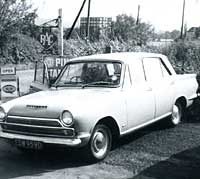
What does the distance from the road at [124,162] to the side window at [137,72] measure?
1.07 meters

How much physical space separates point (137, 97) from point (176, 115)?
5.93 ft

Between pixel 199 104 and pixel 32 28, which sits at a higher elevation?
pixel 32 28

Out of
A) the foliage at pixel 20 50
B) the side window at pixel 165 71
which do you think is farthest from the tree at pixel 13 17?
the side window at pixel 165 71

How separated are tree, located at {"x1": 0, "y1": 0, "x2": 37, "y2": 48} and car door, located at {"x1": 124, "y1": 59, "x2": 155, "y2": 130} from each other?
60.8 ft

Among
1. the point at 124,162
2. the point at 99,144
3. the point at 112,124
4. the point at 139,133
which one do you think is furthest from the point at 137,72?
the point at 124,162

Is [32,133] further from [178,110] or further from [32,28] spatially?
[32,28]

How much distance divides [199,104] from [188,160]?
308cm

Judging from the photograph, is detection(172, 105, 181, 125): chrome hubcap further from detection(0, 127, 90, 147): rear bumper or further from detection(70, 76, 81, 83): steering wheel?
detection(0, 127, 90, 147): rear bumper

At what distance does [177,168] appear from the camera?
15.8ft

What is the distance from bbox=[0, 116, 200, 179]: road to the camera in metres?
4.68

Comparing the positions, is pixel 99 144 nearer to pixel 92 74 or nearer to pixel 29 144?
pixel 29 144

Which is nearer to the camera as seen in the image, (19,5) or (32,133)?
(32,133)

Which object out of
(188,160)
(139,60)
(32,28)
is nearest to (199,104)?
(139,60)

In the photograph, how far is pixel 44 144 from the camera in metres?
4.84
